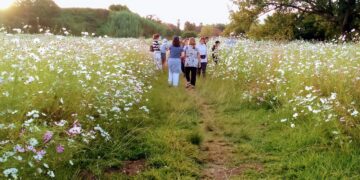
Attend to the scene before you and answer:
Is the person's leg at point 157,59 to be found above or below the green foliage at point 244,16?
below

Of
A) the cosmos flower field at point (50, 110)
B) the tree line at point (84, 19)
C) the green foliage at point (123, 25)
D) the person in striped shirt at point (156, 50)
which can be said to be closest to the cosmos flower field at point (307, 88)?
the cosmos flower field at point (50, 110)

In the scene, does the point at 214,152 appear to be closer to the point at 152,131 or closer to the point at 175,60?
the point at 152,131

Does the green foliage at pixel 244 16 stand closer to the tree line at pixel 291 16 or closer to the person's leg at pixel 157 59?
the tree line at pixel 291 16

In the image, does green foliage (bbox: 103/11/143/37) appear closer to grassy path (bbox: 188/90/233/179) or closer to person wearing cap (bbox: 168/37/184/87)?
person wearing cap (bbox: 168/37/184/87)

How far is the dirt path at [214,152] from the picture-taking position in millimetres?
4859

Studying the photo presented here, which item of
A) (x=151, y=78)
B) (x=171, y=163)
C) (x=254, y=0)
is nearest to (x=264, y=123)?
(x=171, y=163)

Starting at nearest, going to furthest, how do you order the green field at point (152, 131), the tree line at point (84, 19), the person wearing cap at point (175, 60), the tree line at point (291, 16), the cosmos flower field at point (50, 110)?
the cosmos flower field at point (50, 110) < the green field at point (152, 131) < the person wearing cap at point (175, 60) < the tree line at point (291, 16) < the tree line at point (84, 19)

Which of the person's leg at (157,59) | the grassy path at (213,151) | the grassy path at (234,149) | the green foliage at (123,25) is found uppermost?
the green foliage at (123,25)

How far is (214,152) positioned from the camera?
224 inches

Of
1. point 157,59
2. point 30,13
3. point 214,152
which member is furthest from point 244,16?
point 214,152

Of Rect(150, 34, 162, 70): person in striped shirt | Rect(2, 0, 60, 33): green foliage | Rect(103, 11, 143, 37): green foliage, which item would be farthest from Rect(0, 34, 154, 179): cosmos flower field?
Rect(103, 11, 143, 37): green foliage

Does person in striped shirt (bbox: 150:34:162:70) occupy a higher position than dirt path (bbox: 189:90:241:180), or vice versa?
person in striped shirt (bbox: 150:34:162:70)

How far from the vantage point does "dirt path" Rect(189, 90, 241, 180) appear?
4859 mm

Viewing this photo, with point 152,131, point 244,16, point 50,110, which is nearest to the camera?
point 50,110
